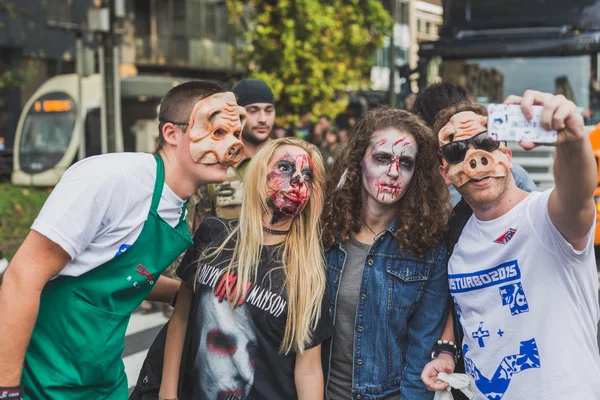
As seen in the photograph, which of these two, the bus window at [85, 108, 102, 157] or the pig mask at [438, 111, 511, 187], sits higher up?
the pig mask at [438, 111, 511, 187]

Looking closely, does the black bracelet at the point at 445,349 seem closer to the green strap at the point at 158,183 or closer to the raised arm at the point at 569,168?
the raised arm at the point at 569,168

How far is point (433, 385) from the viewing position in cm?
264

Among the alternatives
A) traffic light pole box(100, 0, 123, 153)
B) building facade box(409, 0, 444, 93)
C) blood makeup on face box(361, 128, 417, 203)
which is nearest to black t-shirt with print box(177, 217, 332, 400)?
blood makeup on face box(361, 128, 417, 203)

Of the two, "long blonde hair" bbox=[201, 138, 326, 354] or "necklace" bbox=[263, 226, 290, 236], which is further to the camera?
"necklace" bbox=[263, 226, 290, 236]

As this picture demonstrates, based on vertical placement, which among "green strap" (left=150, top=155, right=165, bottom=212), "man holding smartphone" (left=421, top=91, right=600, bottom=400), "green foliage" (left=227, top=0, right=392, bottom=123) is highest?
"green foliage" (left=227, top=0, right=392, bottom=123)

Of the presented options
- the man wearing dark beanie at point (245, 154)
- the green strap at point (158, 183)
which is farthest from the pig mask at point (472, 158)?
the man wearing dark beanie at point (245, 154)

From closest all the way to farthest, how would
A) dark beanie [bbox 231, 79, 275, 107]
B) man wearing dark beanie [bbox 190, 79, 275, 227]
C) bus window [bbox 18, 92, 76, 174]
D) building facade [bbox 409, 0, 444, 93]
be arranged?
man wearing dark beanie [bbox 190, 79, 275, 227] < dark beanie [bbox 231, 79, 275, 107] < bus window [bbox 18, 92, 76, 174] < building facade [bbox 409, 0, 444, 93]

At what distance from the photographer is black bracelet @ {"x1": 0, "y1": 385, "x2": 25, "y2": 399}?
7.11 ft

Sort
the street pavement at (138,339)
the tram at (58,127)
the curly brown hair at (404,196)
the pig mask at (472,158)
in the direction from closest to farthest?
the pig mask at (472,158)
the curly brown hair at (404,196)
the street pavement at (138,339)
the tram at (58,127)

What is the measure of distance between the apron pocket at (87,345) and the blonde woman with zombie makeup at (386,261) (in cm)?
82

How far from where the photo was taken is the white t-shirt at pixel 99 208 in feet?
7.25

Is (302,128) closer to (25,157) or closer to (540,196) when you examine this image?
(25,157)

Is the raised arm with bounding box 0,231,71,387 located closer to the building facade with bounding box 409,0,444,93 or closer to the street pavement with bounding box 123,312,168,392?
the street pavement with bounding box 123,312,168,392

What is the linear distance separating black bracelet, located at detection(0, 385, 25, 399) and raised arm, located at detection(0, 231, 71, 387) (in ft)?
0.04
